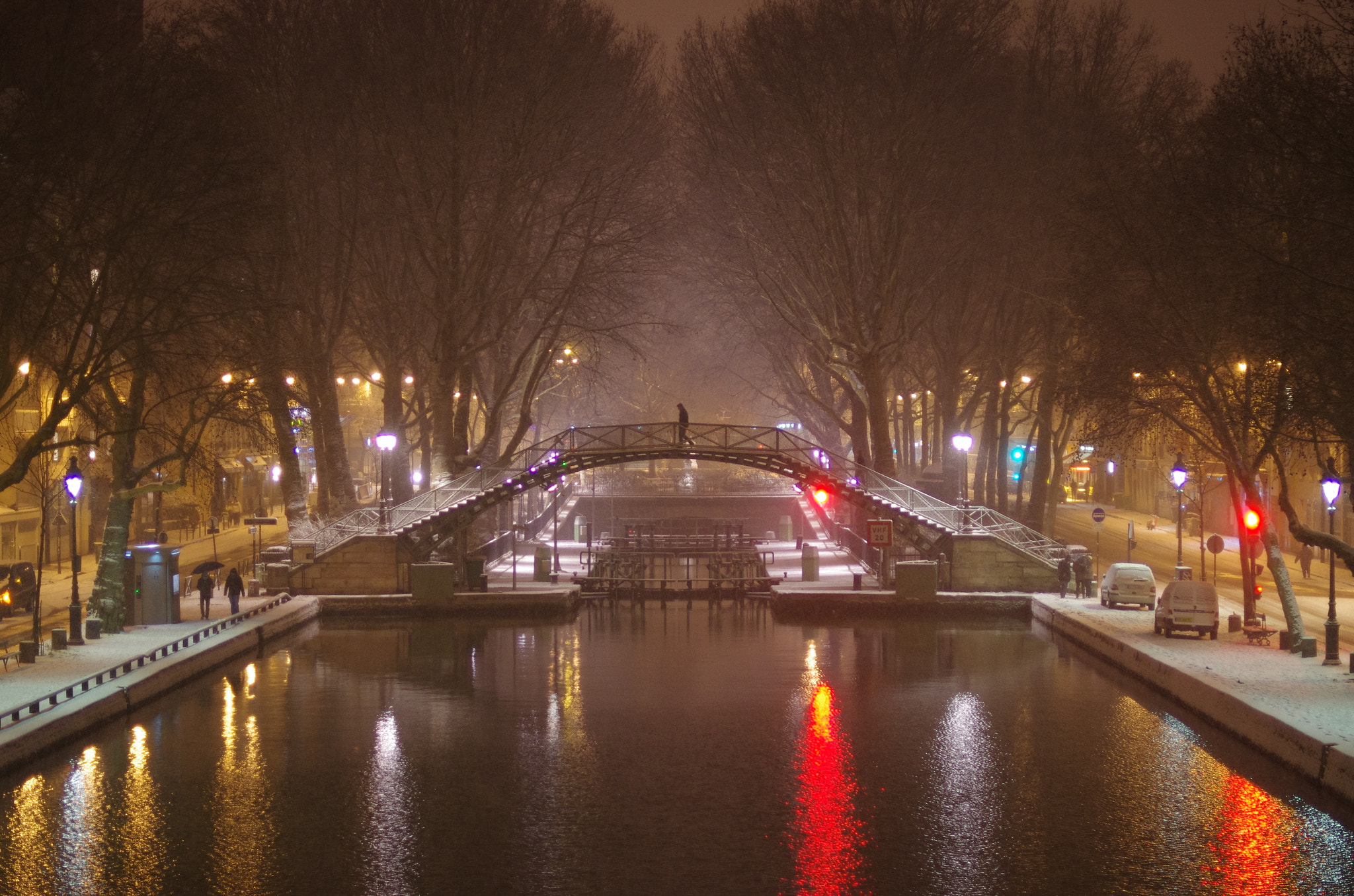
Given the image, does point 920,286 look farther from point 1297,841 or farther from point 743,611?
point 1297,841

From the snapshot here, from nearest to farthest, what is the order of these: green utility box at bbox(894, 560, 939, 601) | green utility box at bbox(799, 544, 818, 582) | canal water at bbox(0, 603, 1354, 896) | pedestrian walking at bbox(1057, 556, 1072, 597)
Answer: canal water at bbox(0, 603, 1354, 896), green utility box at bbox(894, 560, 939, 601), pedestrian walking at bbox(1057, 556, 1072, 597), green utility box at bbox(799, 544, 818, 582)

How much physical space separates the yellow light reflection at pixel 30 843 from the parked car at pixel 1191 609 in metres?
23.7

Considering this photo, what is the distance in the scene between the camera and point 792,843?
1802cm

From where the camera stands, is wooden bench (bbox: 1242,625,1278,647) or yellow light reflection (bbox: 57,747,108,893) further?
wooden bench (bbox: 1242,625,1278,647)

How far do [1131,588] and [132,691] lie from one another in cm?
2511

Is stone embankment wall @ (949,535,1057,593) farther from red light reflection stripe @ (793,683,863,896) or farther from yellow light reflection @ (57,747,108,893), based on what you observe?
yellow light reflection @ (57,747,108,893)

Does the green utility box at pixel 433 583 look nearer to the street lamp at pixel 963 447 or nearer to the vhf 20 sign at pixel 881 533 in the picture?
the vhf 20 sign at pixel 881 533

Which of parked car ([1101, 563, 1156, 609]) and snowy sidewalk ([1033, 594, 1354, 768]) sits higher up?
parked car ([1101, 563, 1156, 609])

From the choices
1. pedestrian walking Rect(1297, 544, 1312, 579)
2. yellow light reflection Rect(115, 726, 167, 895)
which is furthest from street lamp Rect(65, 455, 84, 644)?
pedestrian walking Rect(1297, 544, 1312, 579)

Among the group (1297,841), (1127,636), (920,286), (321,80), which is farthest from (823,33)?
(1297,841)

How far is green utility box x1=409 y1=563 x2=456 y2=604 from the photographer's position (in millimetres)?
42000

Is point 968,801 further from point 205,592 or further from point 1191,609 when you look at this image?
point 205,592

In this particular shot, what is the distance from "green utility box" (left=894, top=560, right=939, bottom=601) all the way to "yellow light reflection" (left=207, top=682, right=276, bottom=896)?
69.4ft

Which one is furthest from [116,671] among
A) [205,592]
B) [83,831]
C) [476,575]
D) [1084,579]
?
[1084,579]
